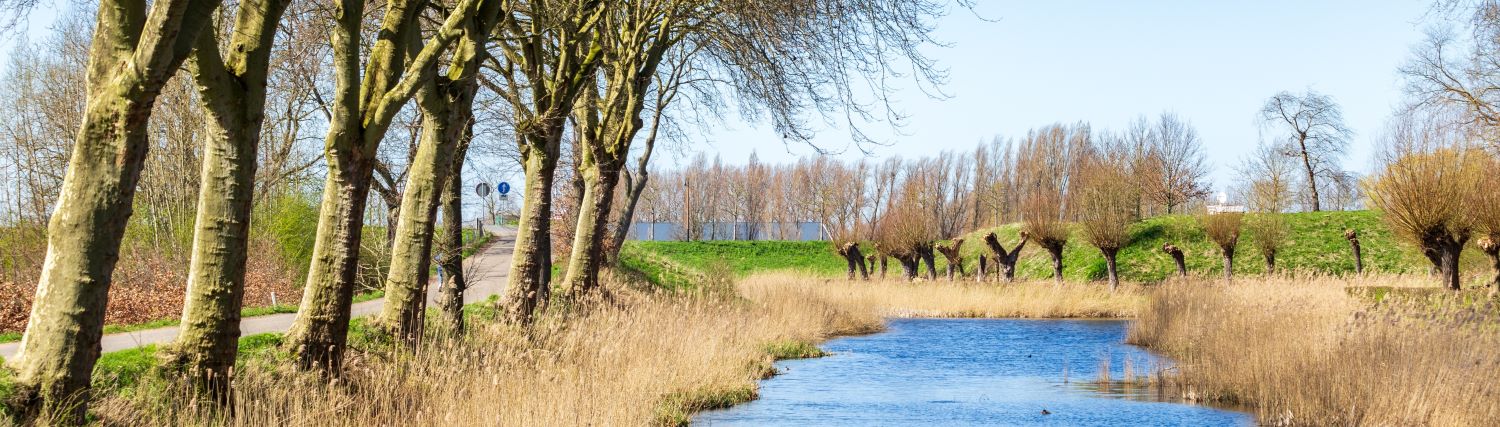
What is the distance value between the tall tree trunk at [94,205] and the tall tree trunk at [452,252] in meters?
5.95

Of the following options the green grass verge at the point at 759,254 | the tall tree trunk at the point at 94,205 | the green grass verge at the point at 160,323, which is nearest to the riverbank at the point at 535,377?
the tall tree trunk at the point at 94,205

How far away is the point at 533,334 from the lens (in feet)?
39.3

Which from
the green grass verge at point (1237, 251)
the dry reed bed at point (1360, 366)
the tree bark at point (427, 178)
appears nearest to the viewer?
the dry reed bed at point (1360, 366)

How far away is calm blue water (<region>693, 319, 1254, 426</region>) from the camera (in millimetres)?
11703

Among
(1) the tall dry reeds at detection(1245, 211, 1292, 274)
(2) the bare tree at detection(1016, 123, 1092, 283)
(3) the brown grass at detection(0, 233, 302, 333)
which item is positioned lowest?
(3) the brown grass at detection(0, 233, 302, 333)

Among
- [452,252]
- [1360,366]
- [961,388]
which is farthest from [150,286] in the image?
[1360,366]

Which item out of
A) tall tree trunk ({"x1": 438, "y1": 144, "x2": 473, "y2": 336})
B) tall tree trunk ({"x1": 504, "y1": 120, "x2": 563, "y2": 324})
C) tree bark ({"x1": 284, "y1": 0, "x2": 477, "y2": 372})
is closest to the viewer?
tree bark ({"x1": 284, "y1": 0, "x2": 477, "y2": 372})

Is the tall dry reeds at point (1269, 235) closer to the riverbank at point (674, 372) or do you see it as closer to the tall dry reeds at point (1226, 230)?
the tall dry reeds at point (1226, 230)

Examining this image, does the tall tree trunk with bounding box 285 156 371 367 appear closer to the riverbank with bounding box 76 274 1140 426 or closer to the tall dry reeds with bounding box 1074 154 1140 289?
the riverbank with bounding box 76 274 1140 426

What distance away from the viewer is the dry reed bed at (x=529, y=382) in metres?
7.63

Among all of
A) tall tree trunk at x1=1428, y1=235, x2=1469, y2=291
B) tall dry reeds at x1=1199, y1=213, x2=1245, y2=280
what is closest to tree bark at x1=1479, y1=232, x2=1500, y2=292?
tall tree trunk at x1=1428, y1=235, x2=1469, y2=291

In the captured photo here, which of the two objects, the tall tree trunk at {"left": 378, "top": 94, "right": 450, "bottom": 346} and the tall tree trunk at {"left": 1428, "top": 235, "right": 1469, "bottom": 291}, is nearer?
the tall tree trunk at {"left": 378, "top": 94, "right": 450, "bottom": 346}

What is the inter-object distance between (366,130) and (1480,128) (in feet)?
80.3

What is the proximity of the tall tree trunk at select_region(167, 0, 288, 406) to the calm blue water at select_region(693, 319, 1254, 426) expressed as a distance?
4961 millimetres
